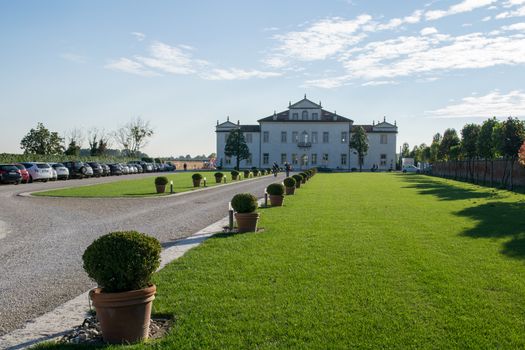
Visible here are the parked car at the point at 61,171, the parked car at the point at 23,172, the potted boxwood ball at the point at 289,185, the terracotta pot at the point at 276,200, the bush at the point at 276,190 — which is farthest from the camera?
the parked car at the point at 61,171

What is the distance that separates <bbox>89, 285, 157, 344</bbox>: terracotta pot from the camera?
4.86 metres

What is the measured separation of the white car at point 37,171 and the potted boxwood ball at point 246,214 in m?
31.1

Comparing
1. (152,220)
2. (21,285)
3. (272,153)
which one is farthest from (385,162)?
(21,285)

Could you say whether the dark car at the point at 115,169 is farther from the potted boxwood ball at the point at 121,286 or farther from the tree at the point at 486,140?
the potted boxwood ball at the point at 121,286

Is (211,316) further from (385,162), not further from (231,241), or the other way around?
(385,162)

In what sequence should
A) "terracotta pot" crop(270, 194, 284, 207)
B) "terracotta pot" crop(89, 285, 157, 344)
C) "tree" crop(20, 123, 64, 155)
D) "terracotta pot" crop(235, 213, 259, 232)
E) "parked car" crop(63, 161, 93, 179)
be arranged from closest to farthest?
"terracotta pot" crop(89, 285, 157, 344) → "terracotta pot" crop(235, 213, 259, 232) → "terracotta pot" crop(270, 194, 284, 207) → "parked car" crop(63, 161, 93, 179) → "tree" crop(20, 123, 64, 155)

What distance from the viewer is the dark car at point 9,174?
3509 cm

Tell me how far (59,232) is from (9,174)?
2548 cm

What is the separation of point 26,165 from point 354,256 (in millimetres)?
35820

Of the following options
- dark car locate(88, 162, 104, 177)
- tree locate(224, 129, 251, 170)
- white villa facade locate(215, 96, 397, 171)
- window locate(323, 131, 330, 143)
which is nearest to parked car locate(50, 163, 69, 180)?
dark car locate(88, 162, 104, 177)

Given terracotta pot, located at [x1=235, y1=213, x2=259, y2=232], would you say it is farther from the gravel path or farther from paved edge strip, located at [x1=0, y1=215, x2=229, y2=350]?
paved edge strip, located at [x1=0, y1=215, x2=229, y2=350]

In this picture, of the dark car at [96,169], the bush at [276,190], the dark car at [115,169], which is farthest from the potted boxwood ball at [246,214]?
the dark car at [115,169]

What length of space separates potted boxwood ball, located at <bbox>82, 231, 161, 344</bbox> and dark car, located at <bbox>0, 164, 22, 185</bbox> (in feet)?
112

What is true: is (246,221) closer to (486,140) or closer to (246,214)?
(246,214)
